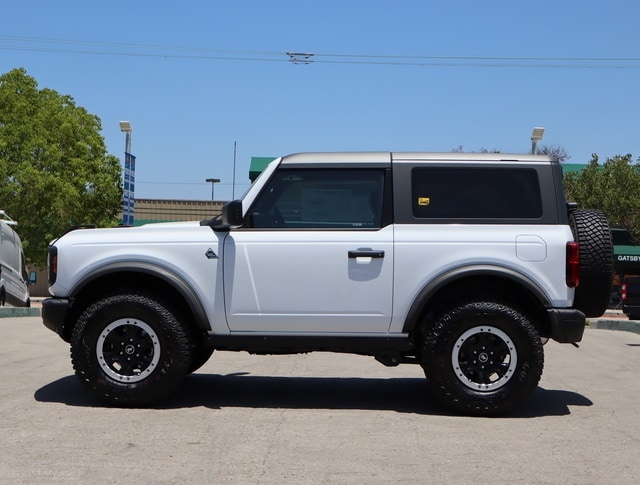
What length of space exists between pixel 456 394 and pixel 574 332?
1033 mm

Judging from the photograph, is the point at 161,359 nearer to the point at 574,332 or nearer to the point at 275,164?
the point at 275,164

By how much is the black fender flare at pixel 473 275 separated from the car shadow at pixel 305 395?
2.94 feet

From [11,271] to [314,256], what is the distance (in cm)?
1695

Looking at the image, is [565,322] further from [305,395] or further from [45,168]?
[45,168]

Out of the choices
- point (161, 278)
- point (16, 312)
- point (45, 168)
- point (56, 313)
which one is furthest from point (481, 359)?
point (45, 168)

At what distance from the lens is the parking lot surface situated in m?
5.33

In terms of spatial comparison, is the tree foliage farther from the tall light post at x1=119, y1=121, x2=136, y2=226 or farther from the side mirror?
the side mirror

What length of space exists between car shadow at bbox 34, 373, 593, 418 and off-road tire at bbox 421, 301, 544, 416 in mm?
242

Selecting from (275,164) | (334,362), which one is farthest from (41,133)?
(275,164)

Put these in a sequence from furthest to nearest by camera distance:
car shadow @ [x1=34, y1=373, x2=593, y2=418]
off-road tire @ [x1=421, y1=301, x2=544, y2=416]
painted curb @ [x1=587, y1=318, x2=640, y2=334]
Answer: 1. painted curb @ [x1=587, y1=318, x2=640, y2=334]
2. car shadow @ [x1=34, y1=373, x2=593, y2=418]
3. off-road tire @ [x1=421, y1=301, x2=544, y2=416]

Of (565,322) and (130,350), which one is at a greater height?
(565,322)

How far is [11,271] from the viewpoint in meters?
22.6

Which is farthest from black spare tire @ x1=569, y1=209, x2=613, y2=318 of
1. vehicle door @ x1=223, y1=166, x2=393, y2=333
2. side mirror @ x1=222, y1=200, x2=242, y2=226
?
side mirror @ x1=222, y1=200, x2=242, y2=226

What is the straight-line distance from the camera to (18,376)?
350 inches
